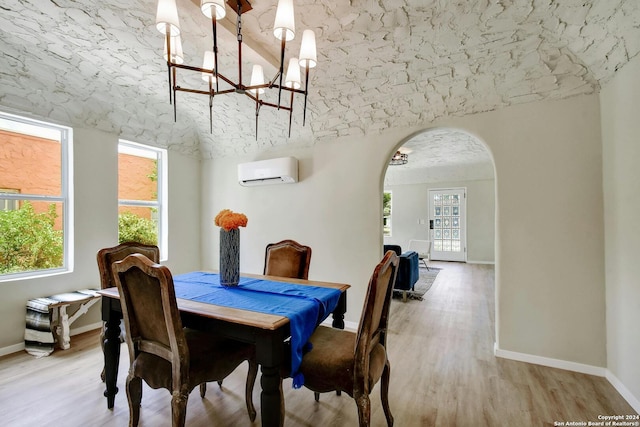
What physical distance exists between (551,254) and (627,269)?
492 millimetres

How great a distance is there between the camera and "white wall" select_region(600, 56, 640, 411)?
1908 millimetres

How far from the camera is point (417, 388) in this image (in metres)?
2.15

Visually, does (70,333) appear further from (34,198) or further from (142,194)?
(142,194)

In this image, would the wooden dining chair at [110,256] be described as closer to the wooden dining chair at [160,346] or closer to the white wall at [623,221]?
the wooden dining chair at [160,346]

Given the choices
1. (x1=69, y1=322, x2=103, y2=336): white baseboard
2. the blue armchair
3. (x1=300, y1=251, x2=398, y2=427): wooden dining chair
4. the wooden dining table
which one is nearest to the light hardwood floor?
(x1=69, y1=322, x2=103, y2=336): white baseboard

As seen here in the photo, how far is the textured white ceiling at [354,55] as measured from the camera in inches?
76.9

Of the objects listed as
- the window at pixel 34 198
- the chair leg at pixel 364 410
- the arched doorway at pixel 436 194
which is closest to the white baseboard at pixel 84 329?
the window at pixel 34 198

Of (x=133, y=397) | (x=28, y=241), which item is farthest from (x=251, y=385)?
(x=28, y=241)

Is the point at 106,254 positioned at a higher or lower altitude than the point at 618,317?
higher

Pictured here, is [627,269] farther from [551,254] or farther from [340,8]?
[340,8]

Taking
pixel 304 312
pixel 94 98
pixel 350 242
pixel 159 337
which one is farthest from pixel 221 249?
pixel 94 98

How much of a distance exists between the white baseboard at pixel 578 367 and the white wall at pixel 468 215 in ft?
18.3

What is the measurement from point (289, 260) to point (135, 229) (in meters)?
2.49

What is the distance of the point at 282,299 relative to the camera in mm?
1774
